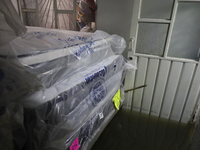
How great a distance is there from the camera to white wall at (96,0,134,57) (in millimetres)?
1237

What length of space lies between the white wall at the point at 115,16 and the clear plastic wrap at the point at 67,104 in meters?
0.52

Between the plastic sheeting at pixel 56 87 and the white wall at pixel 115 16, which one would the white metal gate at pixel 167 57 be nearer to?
the white wall at pixel 115 16

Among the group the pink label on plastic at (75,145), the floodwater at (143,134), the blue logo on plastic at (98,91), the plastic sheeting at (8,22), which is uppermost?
the plastic sheeting at (8,22)

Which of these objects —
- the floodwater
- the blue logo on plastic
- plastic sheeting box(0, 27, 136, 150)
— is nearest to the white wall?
plastic sheeting box(0, 27, 136, 150)

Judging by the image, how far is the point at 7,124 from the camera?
1.38ft

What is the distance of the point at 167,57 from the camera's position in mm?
1312

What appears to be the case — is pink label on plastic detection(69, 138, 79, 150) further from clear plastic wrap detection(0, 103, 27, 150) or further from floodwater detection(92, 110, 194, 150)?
floodwater detection(92, 110, 194, 150)

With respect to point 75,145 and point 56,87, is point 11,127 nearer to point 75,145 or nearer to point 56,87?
point 56,87

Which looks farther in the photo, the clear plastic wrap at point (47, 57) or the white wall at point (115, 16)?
the white wall at point (115, 16)

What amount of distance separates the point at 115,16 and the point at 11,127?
117cm

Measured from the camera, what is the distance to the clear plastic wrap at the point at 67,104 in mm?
504

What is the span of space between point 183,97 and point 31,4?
2.07 meters

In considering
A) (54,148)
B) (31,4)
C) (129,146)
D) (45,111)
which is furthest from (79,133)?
(31,4)

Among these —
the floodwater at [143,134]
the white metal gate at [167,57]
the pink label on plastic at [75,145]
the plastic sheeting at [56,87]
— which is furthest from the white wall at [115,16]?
the pink label on plastic at [75,145]
